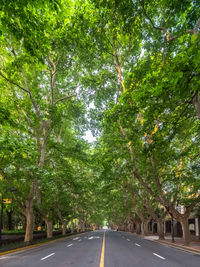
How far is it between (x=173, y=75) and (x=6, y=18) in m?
5.30

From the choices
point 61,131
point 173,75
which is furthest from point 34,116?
point 173,75

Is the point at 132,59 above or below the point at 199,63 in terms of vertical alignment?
above

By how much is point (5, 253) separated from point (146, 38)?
677 inches

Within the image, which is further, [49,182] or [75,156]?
[75,156]

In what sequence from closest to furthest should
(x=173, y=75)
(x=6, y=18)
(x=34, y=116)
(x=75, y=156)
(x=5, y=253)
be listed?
1. (x=6, y=18)
2. (x=173, y=75)
3. (x=5, y=253)
4. (x=34, y=116)
5. (x=75, y=156)

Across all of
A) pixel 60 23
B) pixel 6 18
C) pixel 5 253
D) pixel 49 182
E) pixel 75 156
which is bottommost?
pixel 5 253

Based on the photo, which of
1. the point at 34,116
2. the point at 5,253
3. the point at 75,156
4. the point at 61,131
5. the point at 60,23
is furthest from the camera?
the point at 61,131

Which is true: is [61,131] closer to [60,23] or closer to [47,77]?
[47,77]

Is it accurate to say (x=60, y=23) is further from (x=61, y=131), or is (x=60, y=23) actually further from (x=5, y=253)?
(x=5, y=253)

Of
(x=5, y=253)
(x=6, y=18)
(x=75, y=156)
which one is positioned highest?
(x=6, y=18)

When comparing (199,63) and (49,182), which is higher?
(199,63)

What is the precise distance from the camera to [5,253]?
36.6 feet

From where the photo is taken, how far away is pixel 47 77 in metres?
18.6

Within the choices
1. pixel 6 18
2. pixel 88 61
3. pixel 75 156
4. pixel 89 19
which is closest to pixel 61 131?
pixel 75 156
